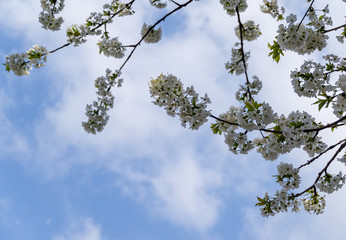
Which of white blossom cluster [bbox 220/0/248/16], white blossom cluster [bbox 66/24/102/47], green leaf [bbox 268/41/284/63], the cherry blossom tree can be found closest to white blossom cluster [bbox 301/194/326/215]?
the cherry blossom tree

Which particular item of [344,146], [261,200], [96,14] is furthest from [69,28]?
[344,146]

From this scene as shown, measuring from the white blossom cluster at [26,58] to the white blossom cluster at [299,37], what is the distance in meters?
4.75

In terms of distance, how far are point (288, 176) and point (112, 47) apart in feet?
14.2

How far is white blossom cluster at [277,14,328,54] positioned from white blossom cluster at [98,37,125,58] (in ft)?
10.6

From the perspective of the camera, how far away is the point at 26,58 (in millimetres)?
6703

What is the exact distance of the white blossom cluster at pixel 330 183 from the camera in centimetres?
561

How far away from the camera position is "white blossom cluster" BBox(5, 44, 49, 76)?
662 centimetres

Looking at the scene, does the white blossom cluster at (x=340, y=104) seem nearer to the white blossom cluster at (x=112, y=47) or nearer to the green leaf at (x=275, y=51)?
the green leaf at (x=275, y=51)

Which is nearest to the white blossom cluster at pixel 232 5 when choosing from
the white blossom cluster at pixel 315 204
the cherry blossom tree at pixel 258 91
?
the cherry blossom tree at pixel 258 91

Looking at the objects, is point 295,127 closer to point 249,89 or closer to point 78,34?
point 249,89

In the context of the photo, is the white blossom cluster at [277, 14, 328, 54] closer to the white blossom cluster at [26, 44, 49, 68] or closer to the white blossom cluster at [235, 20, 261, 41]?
the white blossom cluster at [235, 20, 261, 41]

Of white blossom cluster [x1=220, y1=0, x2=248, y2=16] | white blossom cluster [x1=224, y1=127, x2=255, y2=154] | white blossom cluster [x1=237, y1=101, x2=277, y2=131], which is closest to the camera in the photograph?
white blossom cluster [x1=237, y1=101, x2=277, y2=131]

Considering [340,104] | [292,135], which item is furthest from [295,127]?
[340,104]

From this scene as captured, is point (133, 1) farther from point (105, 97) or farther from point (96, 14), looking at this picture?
point (105, 97)
